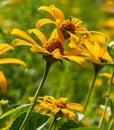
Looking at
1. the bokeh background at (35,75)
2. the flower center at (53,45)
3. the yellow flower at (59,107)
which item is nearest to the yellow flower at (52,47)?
the flower center at (53,45)

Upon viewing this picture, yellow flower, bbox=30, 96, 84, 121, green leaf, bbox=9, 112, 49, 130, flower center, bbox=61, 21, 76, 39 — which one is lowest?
green leaf, bbox=9, 112, 49, 130

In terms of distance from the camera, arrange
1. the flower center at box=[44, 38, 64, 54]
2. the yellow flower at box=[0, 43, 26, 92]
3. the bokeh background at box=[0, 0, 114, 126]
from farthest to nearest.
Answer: the bokeh background at box=[0, 0, 114, 126] → the flower center at box=[44, 38, 64, 54] → the yellow flower at box=[0, 43, 26, 92]

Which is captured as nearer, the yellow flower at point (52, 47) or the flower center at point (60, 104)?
the yellow flower at point (52, 47)

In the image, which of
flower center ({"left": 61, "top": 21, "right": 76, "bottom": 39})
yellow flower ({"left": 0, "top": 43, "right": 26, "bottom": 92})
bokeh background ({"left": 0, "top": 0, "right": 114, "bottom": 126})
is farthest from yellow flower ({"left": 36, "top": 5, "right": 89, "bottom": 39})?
bokeh background ({"left": 0, "top": 0, "right": 114, "bottom": 126})

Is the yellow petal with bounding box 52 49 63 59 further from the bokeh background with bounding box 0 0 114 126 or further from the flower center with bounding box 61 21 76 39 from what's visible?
the bokeh background with bounding box 0 0 114 126

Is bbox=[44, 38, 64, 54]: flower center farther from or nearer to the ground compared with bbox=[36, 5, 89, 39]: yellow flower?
nearer to the ground

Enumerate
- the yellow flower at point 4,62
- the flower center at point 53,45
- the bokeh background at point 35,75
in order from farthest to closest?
the bokeh background at point 35,75
the flower center at point 53,45
the yellow flower at point 4,62

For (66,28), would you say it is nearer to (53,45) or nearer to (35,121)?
(53,45)

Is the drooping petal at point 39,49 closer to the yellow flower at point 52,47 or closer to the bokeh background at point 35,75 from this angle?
the yellow flower at point 52,47

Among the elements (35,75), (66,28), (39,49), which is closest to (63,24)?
(66,28)
